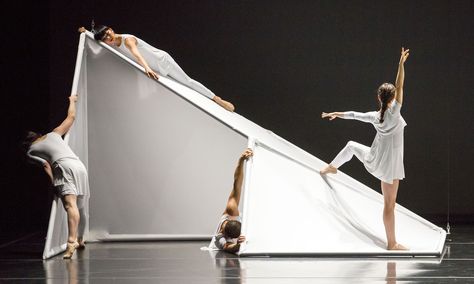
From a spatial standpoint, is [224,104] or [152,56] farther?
[224,104]

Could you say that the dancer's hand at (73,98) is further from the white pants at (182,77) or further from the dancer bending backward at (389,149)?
the dancer bending backward at (389,149)

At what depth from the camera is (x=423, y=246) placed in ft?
21.9

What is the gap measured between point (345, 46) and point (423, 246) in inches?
114

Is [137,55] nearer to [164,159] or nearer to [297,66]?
[164,159]

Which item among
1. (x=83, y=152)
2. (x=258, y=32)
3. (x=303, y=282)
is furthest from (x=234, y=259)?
(x=258, y=32)

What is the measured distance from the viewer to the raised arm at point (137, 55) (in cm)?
733

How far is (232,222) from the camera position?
6.84 meters

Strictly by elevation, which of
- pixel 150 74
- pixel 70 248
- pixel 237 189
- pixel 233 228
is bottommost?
pixel 70 248

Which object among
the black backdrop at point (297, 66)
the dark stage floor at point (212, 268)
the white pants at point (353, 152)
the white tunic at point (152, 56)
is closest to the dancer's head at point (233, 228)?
the dark stage floor at point (212, 268)

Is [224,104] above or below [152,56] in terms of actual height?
below

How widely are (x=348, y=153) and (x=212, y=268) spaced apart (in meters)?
1.45

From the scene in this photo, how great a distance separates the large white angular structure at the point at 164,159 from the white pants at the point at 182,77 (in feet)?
0.48

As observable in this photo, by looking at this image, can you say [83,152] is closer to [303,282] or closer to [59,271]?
[59,271]

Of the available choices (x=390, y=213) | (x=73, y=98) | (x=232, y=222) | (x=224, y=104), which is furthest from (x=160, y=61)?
(x=390, y=213)
